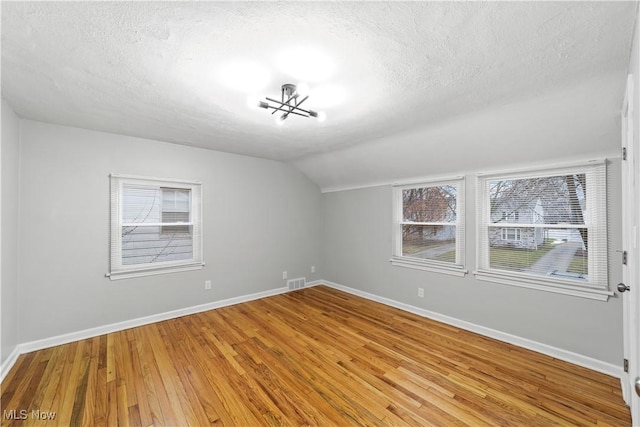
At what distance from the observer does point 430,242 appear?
12.5 feet

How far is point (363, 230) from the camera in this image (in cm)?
461

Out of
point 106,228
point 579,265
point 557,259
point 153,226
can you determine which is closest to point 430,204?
point 557,259

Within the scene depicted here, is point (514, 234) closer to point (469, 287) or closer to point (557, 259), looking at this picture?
point (557, 259)

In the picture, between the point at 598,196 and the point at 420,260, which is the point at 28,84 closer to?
the point at 420,260

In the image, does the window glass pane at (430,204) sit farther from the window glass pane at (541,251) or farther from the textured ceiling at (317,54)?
the textured ceiling at (317,54)

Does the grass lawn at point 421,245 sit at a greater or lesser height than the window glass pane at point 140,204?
lesser

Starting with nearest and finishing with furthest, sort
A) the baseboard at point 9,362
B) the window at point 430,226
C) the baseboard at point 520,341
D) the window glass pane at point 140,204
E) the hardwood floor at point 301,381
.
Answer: the hardwood floor at point 301,381
the baseboard at point 9,362
the baseboard at point 520,341
the window glass pane at point 140,204
the window at point 430,226

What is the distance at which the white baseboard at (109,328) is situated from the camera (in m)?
2.60

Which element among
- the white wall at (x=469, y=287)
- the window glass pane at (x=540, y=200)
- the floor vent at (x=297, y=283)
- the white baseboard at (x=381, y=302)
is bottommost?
the white baseboard at (x=381, y=302)

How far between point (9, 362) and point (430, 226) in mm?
4822

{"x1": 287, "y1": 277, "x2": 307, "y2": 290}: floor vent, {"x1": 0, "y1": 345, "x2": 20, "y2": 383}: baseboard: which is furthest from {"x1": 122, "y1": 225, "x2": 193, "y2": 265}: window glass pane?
{"x1": 287, "y1": 277, "x2": 307, "y2": 290}: floor vent

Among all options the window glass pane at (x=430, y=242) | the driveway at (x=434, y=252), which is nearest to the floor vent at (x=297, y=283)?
the window glass pane at (x=430, y=242)

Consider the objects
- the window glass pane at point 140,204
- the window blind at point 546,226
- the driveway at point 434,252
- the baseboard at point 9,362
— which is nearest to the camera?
the baseboard at point 9,362

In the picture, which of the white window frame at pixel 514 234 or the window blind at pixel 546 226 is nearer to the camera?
the window blind at pixel 546 226
